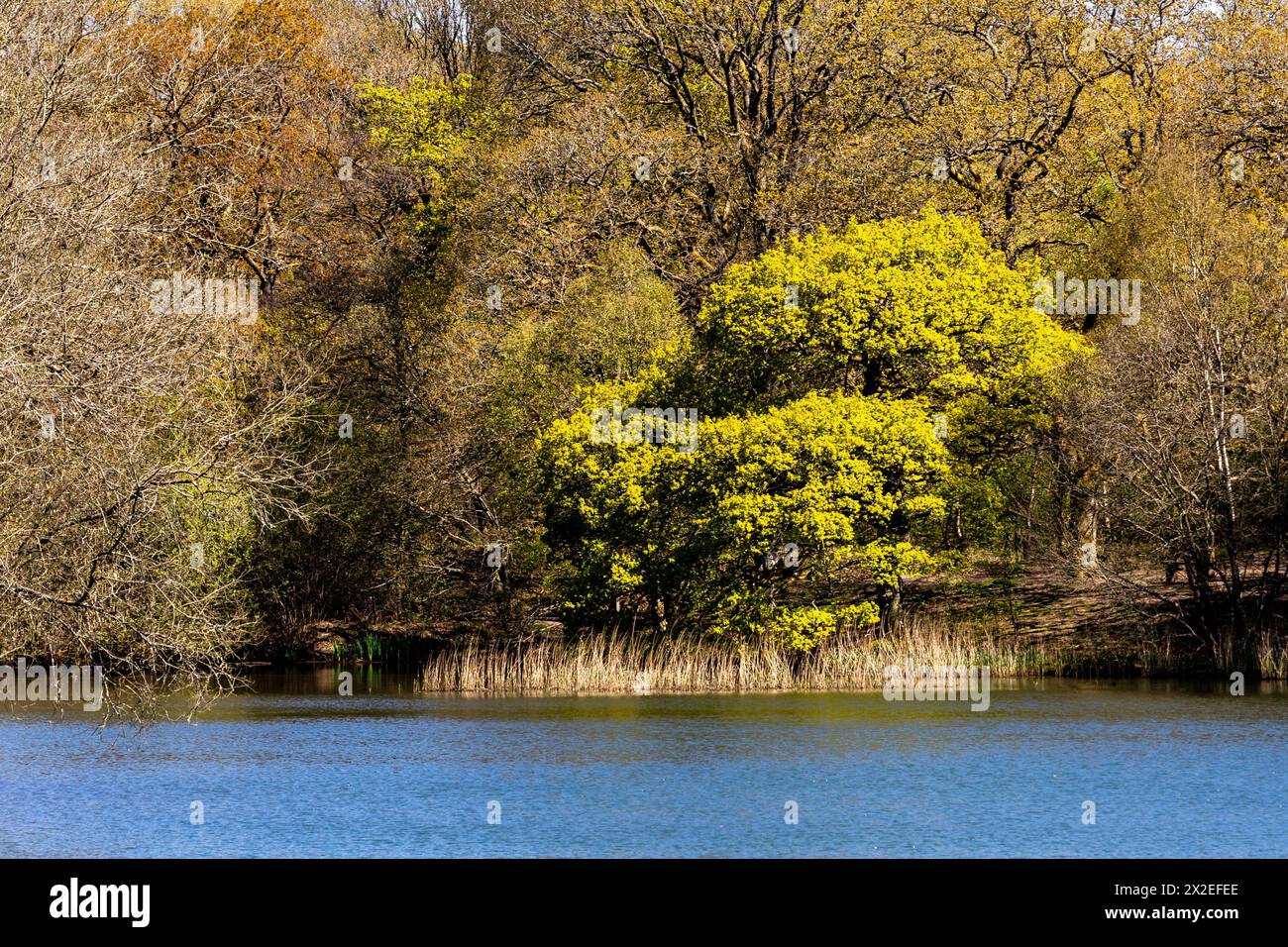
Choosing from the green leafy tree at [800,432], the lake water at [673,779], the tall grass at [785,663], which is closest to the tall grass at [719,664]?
the tall grass at [785,663]

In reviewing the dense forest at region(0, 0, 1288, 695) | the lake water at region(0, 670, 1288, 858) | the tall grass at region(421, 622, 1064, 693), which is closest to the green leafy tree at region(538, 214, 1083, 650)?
the dense forest at region(0, 0, 1288, 695)

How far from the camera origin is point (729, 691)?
3500 cm

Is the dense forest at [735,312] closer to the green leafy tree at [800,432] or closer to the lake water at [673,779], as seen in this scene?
the green leafy tree at [800,432]

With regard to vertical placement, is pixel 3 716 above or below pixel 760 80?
below

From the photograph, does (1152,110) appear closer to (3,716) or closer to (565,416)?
(565,416)

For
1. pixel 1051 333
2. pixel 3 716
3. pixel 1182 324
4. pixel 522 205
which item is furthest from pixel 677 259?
pixel 3 716

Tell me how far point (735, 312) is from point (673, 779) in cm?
1710

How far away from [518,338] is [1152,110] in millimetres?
16739

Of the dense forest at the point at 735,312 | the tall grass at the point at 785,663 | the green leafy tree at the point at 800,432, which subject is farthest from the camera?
the green leafy tree at the point at 800,432

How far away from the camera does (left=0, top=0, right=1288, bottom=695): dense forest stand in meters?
36.1

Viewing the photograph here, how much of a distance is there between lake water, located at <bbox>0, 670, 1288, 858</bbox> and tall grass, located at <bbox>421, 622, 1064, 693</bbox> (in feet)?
8.30

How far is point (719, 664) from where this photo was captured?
3578 cm

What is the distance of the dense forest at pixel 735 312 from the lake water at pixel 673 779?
3.46 m

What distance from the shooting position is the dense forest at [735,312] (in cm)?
3606
